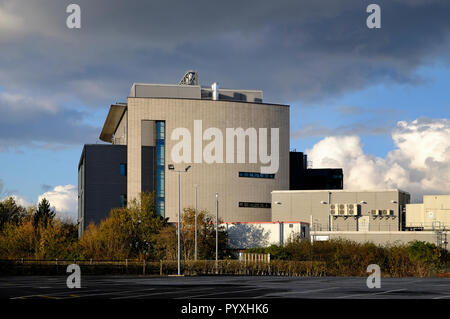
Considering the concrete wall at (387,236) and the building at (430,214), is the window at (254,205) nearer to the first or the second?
the concrete wall at (387,236)

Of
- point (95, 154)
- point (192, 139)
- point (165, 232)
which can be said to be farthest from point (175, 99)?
point (165, 232)

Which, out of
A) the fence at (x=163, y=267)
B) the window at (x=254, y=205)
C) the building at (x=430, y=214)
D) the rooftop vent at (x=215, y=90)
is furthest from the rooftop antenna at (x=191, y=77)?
the fence at (x=163, y=267)

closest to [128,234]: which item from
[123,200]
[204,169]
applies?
[123,200]

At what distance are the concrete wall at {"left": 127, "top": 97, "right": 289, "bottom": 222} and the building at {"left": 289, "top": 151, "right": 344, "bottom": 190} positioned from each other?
89.2 ft

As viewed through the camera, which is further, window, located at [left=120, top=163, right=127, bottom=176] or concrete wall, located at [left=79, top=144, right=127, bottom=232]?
window, located at [left=120, top=163, right=127, bottom=176]

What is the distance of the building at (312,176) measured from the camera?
124875 mm

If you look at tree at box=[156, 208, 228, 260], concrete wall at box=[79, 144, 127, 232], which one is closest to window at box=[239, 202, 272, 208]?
tree at box=[156, 208, 228, 260]

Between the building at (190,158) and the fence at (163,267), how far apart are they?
122ft

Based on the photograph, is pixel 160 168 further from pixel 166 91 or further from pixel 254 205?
pixel 254 205

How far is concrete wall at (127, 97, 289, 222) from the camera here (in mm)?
94625

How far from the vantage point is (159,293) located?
27938 mm

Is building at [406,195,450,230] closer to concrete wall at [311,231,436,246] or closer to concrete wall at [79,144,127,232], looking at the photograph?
concrete wall at [311,231,436,246]

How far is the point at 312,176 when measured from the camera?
12888cm

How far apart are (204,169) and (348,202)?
2156 cm
